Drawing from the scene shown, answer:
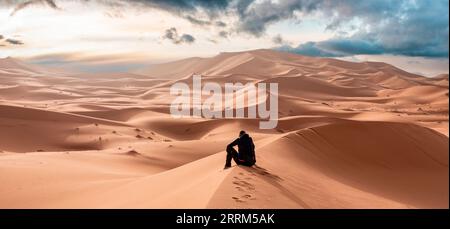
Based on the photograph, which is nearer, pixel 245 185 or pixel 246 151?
pixel 245 185

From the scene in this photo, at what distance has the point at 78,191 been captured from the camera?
9430mm

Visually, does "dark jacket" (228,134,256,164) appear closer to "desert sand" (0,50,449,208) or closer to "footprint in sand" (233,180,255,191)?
"desert sand" (0,50,449,208)

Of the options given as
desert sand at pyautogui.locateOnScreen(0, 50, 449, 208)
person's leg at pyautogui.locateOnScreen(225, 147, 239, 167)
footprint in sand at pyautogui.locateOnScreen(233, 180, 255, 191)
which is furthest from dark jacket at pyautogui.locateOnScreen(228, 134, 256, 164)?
footprint in sand at pyautogui.locateOnScreen(233, 180, 255, 191)

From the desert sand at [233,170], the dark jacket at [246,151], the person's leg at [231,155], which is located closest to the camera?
the desert sand at [233,170]

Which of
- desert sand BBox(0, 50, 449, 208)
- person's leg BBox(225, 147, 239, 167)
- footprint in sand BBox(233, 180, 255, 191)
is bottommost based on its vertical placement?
desert sand BBox(0, 50, 449, 208)

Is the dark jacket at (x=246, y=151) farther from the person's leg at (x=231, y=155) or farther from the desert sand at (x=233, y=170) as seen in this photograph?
the desert sand at (x=233, y=170)

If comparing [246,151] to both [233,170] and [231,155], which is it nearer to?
[231,155]

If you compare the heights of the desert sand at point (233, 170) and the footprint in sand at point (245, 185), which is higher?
the footprint in sand at point (245, 185)

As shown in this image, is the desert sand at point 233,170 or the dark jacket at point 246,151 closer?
the desert sand at point 233,170

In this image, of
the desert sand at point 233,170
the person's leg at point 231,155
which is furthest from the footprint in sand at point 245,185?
the person's leg at point 231,155

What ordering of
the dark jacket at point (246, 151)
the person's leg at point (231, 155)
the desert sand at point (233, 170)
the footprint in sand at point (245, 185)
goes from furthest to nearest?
the person's leg at point (231, 155), the dark jacket at point (246, 151), the desert sand at point (233, 170), the footprint in sand at point (245, 185)

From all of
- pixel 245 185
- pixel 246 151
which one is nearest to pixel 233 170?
pixel 246 151
